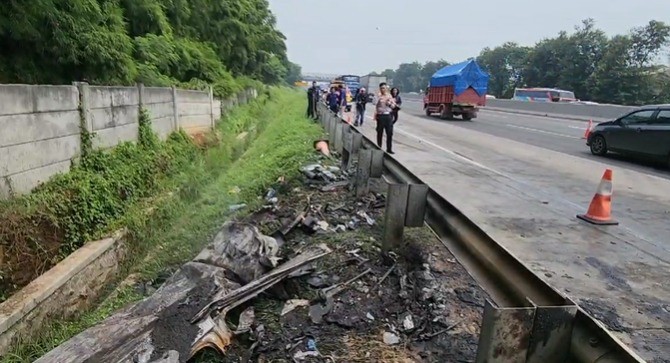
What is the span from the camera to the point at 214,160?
12.0 m

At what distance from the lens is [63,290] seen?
4691 mm

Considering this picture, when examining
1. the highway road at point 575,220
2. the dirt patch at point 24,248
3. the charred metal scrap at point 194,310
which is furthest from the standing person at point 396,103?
the dirt patch at point 24,248

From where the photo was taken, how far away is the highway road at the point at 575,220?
3.82 metres

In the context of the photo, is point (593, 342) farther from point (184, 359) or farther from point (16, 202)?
point (16, 202)

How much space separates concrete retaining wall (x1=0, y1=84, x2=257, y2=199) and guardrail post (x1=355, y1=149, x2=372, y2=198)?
4.12 m

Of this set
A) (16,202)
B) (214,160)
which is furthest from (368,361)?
(214,160)

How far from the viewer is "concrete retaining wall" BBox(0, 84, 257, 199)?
5.28 metres

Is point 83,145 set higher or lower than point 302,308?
higher

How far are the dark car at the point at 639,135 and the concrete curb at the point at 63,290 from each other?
1188cm

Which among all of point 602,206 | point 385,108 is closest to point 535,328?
point 602,206

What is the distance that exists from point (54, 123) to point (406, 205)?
507 cm

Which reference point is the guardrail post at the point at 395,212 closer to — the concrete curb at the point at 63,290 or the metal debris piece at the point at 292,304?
the metal debris piece at the point at 292,304

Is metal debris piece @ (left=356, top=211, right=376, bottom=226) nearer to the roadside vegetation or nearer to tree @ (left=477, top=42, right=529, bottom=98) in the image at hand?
the roadside vegetation

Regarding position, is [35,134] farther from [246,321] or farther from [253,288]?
[246,321]
